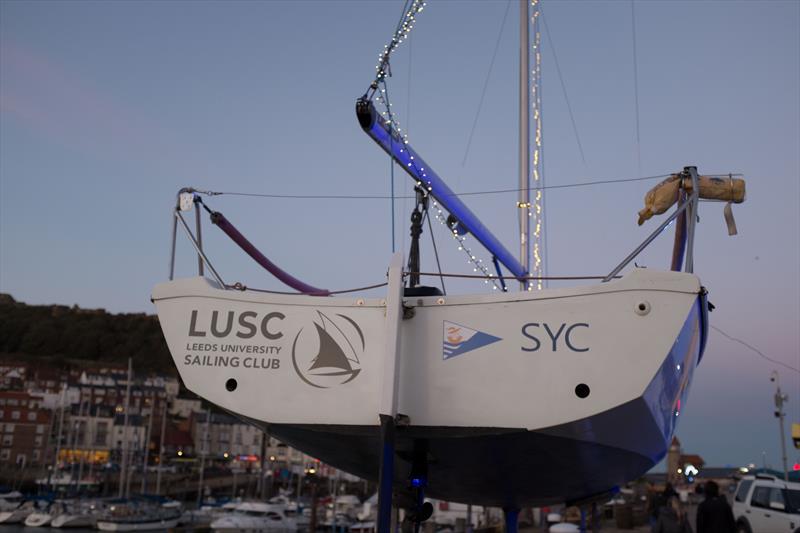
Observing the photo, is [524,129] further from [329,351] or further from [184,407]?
[184,407]

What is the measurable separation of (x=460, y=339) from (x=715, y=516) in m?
3.57

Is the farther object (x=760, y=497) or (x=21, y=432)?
(x=21, y=432)

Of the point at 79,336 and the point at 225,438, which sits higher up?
the point at 79,336

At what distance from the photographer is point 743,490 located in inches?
435

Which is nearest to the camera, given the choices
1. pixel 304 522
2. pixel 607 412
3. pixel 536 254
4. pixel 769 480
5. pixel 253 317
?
pixel 607 412

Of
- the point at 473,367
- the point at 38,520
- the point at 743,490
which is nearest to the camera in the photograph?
the point at 473,367

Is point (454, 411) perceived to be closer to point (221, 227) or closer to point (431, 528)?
point (221, 227)

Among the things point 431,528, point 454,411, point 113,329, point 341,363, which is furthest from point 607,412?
point 113,329

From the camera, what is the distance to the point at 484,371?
17.4ft

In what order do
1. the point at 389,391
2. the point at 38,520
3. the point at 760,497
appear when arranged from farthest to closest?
the point at 38,520 → the point at 760,497 → the point at 389,391

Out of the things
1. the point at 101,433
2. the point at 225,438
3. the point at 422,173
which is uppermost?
the point at 422,173

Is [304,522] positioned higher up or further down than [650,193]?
further down

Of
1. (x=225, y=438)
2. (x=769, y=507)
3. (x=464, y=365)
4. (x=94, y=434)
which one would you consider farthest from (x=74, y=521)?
(x=225, y=438)

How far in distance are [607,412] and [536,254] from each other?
754 cm
